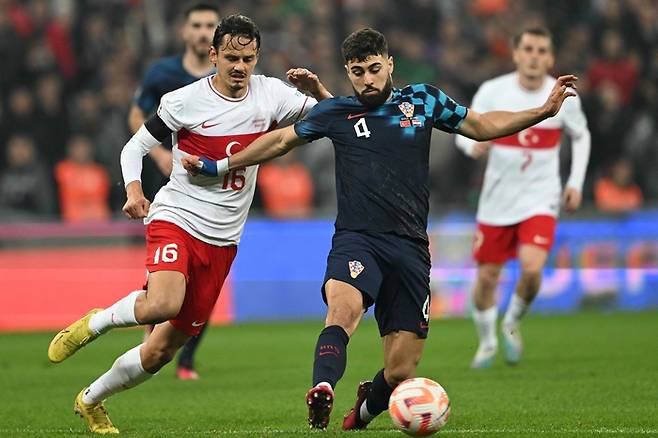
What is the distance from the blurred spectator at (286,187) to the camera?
1864 centimetres

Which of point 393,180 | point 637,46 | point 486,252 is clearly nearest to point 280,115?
point 393,180

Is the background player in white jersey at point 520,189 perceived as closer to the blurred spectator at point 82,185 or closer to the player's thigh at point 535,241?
the player's thigh at point 535,241

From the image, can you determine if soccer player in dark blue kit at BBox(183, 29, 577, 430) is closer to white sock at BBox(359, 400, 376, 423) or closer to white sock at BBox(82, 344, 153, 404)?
white sock at BBox(359, 400, 376, 423)

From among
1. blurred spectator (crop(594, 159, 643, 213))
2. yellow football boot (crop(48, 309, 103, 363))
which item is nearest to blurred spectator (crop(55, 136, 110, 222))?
blurred spectator (crop(594, 159, 643, 213))

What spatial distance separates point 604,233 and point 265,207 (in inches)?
180

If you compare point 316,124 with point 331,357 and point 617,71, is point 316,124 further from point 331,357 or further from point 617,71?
point 617,71

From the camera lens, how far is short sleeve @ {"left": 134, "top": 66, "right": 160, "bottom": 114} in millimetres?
11266

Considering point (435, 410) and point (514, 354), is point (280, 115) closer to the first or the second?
point (435, 410)

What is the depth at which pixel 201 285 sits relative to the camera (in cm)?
832

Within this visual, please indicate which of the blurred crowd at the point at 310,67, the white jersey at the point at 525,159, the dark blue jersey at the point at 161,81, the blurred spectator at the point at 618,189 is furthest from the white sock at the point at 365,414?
the blurred spectator at the point at 618,189

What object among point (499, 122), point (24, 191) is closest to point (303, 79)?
point (499, 122)

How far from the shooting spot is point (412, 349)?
299 inches

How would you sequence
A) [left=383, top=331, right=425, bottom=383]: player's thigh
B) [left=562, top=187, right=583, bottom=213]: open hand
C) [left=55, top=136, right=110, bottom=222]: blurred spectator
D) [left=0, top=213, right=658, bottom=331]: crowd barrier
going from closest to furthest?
[left=383, top=331, right=425, bottom=383]: player's thigh → [left=562, top=187, right=583, bottom=213]: open hand → [left=0, top=213, right=658, bottom=331]: crowd barrier → [left=55, top=136, right=110, bottom=222]: blurred spectator

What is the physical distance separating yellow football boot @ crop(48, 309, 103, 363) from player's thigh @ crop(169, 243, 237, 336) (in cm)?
50
